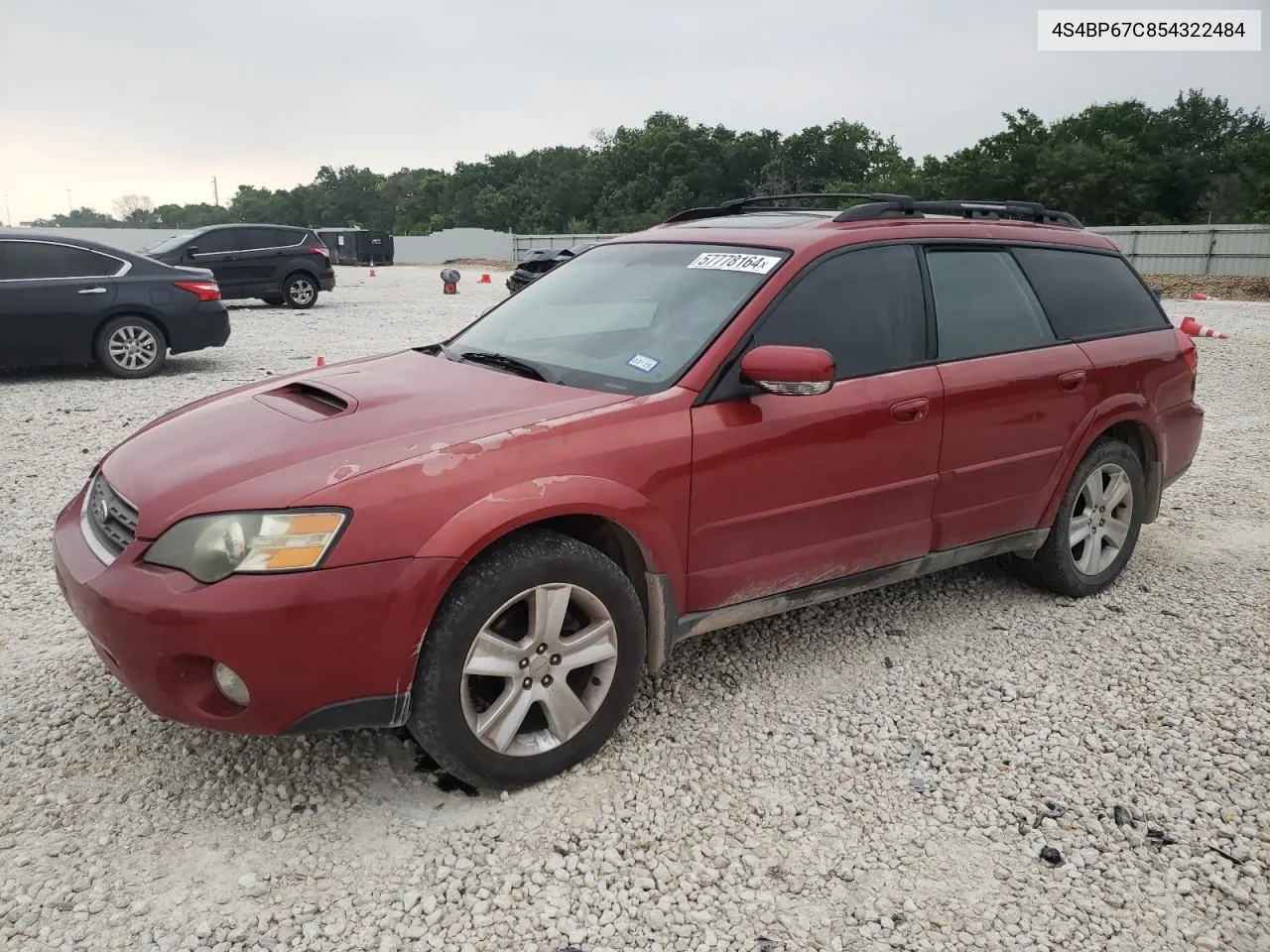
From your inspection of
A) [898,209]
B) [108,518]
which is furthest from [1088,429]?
[108,518]

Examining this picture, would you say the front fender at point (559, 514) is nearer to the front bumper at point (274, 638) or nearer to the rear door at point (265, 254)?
the front bumper at point (274, 638)

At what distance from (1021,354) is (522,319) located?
2.09 m

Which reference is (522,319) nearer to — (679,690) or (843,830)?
(679,690)

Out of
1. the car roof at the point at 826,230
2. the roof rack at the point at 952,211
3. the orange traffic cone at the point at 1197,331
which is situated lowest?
the orange traffic cone at the point at 1197,331

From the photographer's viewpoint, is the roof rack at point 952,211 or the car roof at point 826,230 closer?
the car roof at point 826,230

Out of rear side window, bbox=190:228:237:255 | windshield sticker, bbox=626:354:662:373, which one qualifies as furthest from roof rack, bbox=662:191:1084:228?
rear side window, bbox=190:228:237:255

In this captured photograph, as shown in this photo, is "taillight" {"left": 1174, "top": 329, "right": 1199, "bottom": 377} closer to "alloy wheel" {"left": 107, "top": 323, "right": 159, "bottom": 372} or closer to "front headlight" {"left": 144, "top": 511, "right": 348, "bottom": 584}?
"front headlight" {"left": 144, "top": 511, "right": 348, "bottom": 584}

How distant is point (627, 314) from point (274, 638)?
1829mm

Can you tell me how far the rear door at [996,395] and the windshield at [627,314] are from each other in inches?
35.4

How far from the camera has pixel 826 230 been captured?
3.69m

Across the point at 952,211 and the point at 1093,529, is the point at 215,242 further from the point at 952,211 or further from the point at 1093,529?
the point at 1093,529

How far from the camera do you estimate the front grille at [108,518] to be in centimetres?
282

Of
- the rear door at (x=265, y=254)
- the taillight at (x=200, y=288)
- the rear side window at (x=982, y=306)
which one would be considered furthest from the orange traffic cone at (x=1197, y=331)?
the rear door at (x=265, y=254)

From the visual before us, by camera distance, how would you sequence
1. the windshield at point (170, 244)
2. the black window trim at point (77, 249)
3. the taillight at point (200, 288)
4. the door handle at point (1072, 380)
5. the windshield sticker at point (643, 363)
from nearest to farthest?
the windshield sticker at point (643, 363), the door handle at point (1072, 380), the black window trim at point (77, 249), the taillight at point (200, 288), the windshield at point (170, 244)
